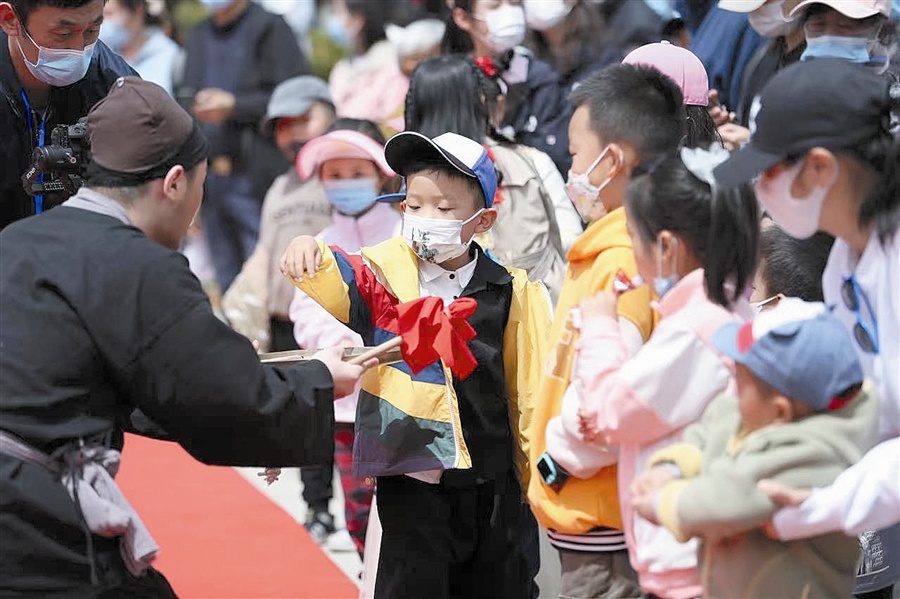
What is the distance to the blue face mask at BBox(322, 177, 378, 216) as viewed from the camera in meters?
6.13

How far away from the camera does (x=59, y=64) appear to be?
14.7 feet

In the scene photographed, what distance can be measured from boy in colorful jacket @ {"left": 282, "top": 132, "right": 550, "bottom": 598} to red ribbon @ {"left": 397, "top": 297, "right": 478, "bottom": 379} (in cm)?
7

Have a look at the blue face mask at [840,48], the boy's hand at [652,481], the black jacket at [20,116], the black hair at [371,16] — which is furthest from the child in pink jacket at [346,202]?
the black hair at [371,16]

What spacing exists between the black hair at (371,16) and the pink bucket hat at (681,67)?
5.26 m

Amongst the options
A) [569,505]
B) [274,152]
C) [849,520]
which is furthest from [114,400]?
[274,152]

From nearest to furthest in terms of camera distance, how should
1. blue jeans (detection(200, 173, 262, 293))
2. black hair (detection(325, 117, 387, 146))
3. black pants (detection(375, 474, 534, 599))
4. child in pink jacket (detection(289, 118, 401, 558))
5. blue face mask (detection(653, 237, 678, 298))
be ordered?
blue face mask (detection(653, 237, 678, 298)), black pants (detection(375, 474, 534, 599)), child in pink jacket (detection(289, 118, 401, 558)), black hair (detection(325, 117, 387, 146)), blue jeans (detection(200, 173, 262, 293))

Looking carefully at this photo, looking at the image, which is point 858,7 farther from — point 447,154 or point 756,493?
point 756,493

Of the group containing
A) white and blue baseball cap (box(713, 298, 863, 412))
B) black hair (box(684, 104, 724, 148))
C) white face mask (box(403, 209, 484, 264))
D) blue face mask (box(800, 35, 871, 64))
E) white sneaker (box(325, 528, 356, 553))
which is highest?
white and blue baseball cap (box(713, 298, 863, 412))

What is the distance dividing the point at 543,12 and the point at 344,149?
163 cm

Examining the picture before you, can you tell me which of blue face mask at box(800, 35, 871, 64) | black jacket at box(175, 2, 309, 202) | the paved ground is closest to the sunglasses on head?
blue face mask at box(800, 35, 871, 64)

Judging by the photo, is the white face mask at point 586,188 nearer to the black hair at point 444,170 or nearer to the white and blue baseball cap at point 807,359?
the black hair at point 444,170

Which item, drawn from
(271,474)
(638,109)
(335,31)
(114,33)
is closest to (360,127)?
(638,109)

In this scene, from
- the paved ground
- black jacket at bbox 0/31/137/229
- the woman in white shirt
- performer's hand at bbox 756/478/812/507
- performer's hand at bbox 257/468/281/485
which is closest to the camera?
performer's hand at bbox 756/478/812/507

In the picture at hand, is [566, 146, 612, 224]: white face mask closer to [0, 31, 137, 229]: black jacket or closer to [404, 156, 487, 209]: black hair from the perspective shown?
[404, 156, 487, 209]: black hair
